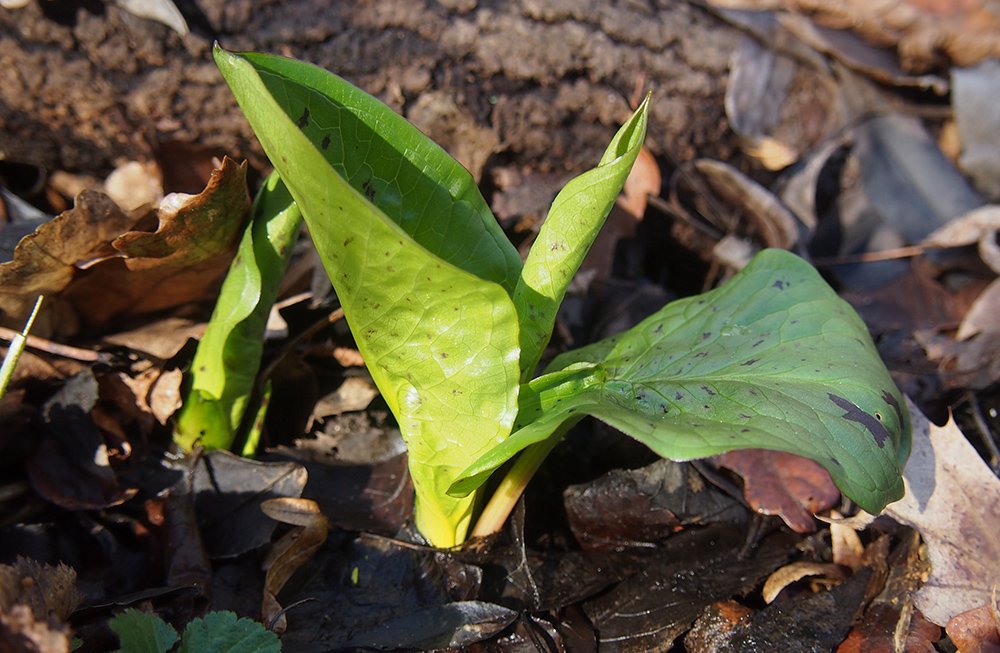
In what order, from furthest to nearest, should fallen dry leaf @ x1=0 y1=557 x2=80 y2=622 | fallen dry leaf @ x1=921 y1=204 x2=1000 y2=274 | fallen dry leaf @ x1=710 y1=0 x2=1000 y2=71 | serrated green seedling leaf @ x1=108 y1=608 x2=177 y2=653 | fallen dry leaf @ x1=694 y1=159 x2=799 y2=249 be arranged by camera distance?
fallen dry leaf @ x1=710 y1=0 x2=1000 y2=71 < fallen dry leaf @ x1=694 y1=159 x2=799 y2=249 < fallen dry leaf @ x1=921 y1=204 x2=1000 y2=274 < serrated green seedling leaf @ x1=108 y1=608 x2=177 y2=653 < fallen dry leaf @ x1=0 y1=557 x2=80 y2=622

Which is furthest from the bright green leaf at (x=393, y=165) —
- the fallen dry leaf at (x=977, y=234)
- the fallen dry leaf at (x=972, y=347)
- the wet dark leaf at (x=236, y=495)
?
the fallen dry leaf at (x=977, y=234)

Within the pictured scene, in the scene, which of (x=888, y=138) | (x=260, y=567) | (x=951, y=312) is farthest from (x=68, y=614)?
(x=888, y=138)

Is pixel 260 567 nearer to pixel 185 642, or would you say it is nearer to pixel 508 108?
pixel 185 642

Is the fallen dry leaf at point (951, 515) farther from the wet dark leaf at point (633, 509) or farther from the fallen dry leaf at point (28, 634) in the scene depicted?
the fallen dry leaf at point (28, 634)

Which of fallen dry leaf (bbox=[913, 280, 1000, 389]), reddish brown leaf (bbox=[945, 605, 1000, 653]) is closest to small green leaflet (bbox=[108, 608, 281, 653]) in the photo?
reddish brown leaf (bbox=[945, 605, 1000, 653])

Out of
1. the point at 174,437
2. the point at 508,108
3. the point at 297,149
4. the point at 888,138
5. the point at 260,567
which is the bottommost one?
the point at 260,567

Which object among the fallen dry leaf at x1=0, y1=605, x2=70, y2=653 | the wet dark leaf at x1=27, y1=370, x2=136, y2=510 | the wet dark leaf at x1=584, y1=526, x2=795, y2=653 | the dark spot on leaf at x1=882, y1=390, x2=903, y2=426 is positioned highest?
the dark spot on leaf at x1=882, y1=390, x2=903, y2=426

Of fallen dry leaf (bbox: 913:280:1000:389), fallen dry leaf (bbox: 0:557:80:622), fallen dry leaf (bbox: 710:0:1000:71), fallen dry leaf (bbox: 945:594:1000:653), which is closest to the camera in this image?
fallen dry leaf (bbox: 0:557:80:622)

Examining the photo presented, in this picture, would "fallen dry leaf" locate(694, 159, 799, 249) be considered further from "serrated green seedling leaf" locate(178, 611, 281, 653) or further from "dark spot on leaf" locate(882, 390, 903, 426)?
"serrated green seedling leaf" locate(178, 611, 281, 653)
